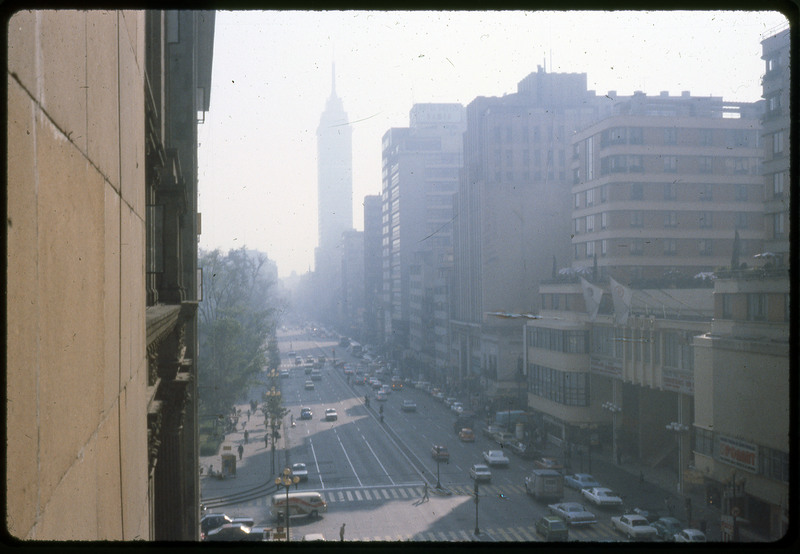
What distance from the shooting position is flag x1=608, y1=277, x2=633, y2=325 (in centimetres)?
3634

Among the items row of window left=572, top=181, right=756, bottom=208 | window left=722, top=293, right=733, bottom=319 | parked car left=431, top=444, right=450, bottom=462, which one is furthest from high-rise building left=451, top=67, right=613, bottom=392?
window left=722, top=293, right=733, bottom=319

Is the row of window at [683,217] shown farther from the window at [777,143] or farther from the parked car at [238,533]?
the parked car at [238,533]

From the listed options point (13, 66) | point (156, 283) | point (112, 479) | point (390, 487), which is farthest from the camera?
point (390, 487)

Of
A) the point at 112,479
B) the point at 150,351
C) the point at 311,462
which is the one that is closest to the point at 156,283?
the point at 150,351

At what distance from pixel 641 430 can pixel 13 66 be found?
39573 mm

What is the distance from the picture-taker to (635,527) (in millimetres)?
25969

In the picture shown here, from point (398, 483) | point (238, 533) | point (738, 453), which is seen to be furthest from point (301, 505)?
point (738, 453)

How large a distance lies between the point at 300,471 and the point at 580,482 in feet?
43.2

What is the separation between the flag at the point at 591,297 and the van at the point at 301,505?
59.2 ft

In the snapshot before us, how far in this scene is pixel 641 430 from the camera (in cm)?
3825

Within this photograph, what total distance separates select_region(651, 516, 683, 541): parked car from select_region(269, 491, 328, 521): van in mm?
12661

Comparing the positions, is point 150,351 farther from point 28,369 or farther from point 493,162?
point 493,162

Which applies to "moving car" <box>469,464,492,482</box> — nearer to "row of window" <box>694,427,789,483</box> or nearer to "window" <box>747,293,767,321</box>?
"row of window" <box>694,427,789,483</box>

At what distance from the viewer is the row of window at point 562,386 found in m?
40.6
